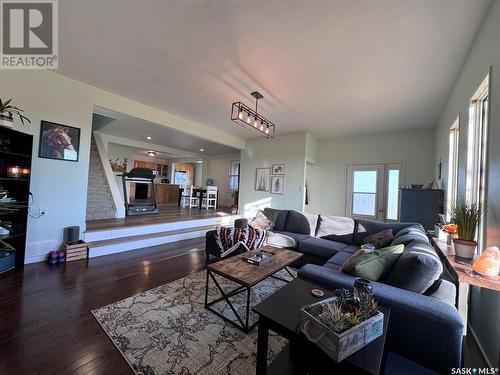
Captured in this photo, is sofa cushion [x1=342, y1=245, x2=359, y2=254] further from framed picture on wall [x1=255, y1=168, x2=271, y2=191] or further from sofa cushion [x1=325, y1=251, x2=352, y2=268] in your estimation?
framed picture on wall [x1=255, y1=168, x2=271, y2=191]

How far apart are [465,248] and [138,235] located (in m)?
4.82

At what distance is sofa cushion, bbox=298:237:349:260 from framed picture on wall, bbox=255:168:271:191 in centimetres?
307

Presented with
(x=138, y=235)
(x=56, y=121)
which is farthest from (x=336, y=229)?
(x=56, y=121)

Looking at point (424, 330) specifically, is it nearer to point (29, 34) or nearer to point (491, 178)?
point (491, 178)

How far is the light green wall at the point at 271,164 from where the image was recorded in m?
5.70

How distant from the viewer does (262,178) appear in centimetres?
646

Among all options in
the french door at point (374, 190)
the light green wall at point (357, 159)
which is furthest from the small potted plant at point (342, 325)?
the light green wall at point (357, 159)

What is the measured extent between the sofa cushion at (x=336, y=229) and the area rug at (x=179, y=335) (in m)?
1.85

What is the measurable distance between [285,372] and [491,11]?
124 inches

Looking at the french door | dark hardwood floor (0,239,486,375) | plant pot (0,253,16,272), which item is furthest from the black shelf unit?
the french door

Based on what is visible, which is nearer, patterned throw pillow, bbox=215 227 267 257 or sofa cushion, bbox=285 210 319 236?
patterned throw pillow, bbox=215 227 267 257

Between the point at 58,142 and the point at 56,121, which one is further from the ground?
the point at 56,121

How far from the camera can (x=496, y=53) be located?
1586 millimetres

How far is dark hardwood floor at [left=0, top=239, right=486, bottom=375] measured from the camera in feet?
4.71
